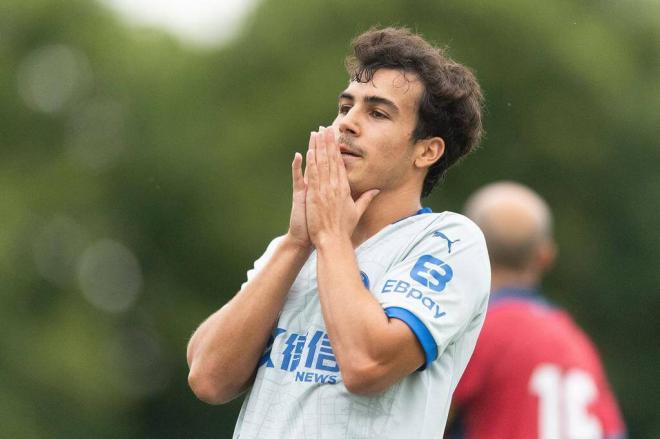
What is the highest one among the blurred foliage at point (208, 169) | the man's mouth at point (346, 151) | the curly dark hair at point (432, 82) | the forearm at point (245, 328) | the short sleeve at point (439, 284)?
the blurred foliage at point (208, 169)

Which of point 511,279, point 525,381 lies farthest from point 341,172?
point 511,279

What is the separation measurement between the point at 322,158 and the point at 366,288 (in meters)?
0.51

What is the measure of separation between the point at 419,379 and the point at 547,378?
1.78 meters

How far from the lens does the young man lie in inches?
188

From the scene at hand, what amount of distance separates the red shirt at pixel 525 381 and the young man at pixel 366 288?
1.38m

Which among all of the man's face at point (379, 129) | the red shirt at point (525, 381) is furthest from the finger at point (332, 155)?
the red shirt at point (525, 381)

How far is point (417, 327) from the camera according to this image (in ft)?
15.6

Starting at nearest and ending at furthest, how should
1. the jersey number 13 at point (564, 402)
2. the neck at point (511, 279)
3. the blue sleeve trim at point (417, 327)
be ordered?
the blue sleeve trim at point (417, 327) → the jersey number 13 at point (564, 402) → the neck at point (511, 279)

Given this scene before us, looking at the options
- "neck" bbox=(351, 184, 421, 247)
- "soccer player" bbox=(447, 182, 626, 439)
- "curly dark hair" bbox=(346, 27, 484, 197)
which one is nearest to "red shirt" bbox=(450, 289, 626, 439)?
"soccer player" bbox=(447, 182, 626, 439)

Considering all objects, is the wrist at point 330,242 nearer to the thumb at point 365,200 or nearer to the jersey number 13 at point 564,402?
the thumb at point 365,200

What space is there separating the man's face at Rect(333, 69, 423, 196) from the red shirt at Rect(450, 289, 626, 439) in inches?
59.6

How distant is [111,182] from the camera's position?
2836 centimetres

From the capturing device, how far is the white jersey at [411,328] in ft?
15.8

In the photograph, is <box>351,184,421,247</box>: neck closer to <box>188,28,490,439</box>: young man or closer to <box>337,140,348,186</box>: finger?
<box>188,28,490,439</box>: young man
